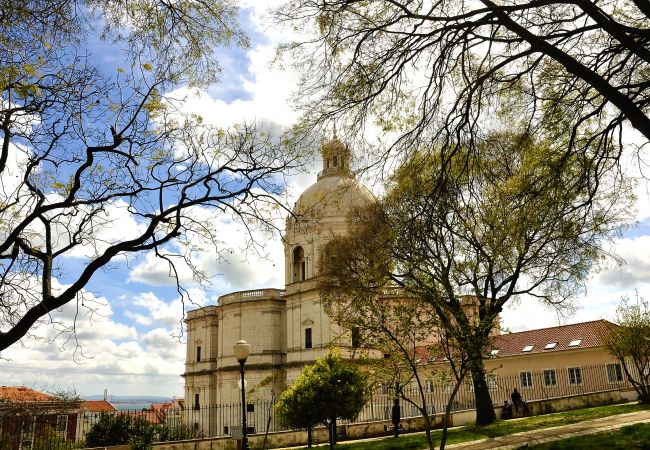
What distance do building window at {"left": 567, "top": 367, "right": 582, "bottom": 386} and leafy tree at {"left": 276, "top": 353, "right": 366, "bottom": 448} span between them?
16.7m

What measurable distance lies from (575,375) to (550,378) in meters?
2.42

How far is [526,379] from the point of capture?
3412 centimetres

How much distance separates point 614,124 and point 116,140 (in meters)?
8.27

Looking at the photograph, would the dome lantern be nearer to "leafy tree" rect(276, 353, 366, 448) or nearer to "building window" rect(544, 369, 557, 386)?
"leafy tree" rect(276, 353, 366, 448)

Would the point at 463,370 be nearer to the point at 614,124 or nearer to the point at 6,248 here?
the point at 614,124

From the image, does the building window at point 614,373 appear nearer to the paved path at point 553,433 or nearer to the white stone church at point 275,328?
the paved path at point 553,433

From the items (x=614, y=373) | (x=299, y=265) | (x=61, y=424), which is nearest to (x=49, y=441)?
(x=61, y=424)

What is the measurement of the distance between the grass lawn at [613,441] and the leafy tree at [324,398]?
6931mm

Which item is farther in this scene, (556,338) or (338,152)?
(556,338)

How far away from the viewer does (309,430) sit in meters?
19.7

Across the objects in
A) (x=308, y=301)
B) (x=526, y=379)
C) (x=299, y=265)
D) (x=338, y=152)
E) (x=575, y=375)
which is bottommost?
(x=526, y=379)

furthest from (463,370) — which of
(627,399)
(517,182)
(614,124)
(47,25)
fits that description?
(627,399)

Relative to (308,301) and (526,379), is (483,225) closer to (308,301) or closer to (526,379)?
(526,379)

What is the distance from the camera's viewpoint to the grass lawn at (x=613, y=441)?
37.5 ft
